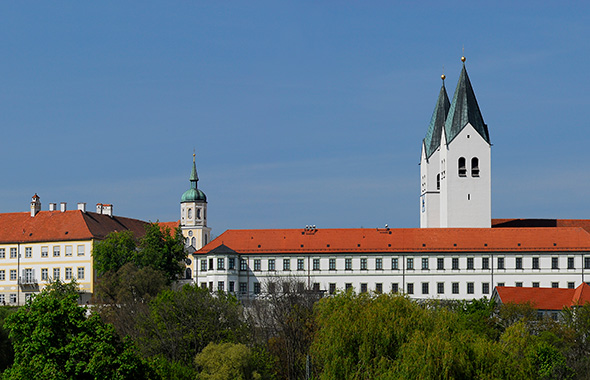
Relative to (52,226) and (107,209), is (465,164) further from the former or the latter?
(52,226)

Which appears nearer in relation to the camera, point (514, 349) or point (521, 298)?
point (514, 349)

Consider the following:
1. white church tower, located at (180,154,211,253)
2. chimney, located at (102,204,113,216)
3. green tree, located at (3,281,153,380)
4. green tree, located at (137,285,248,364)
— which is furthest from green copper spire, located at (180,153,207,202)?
green tree, located at (3,281,153,380)

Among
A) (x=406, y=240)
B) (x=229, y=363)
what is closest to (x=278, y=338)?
(x=229, y=363)

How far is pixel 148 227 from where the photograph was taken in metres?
91.5

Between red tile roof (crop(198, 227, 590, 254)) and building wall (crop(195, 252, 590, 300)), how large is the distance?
62cm

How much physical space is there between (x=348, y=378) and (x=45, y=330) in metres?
12.5

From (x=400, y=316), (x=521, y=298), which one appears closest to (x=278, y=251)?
(x=521, y=298)

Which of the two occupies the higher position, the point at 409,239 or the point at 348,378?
the point at 409,239

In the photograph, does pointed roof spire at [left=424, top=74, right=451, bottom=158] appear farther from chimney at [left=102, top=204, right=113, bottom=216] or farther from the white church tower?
the white church tower

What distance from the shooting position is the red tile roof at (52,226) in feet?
316

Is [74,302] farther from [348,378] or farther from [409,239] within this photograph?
[409,239]

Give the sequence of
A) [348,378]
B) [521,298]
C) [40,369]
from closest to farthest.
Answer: [40,369] < [348,378] < [521,298]

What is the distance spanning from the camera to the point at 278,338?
63.6m

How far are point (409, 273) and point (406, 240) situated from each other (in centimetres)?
303
